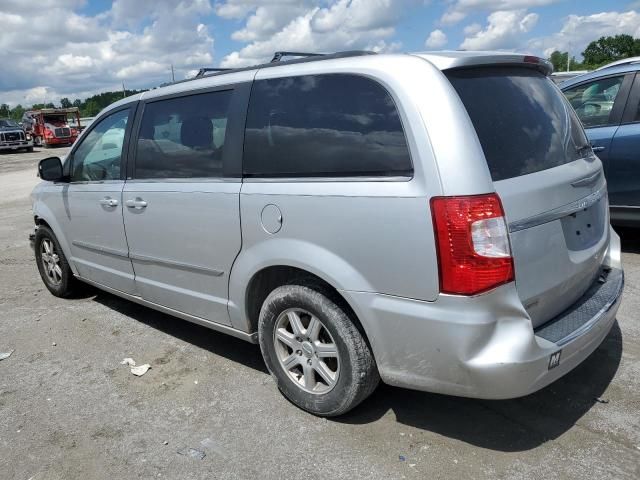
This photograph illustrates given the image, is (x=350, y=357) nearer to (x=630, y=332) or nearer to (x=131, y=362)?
(x=131, y=362)

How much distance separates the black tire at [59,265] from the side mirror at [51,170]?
0.67m

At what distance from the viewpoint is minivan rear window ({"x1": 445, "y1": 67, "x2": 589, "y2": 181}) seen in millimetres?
2572

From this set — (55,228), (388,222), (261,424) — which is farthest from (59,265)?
(388,222)

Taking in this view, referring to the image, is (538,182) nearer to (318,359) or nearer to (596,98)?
(318,359)

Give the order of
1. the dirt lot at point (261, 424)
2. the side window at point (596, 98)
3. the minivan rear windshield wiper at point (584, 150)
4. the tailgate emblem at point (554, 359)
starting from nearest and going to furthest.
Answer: the tailgate emblem at point (554, 359) < the dirt lot at point (261, 424) < the minivan rear windshield wiper at point (584, 150) < the side window at point (596, 98)

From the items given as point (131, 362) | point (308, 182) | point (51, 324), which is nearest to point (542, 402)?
point (308, 182)

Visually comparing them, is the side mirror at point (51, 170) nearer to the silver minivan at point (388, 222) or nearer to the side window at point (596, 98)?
the silver minivan at point (388, 222)

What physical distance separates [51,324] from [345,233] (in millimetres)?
3388

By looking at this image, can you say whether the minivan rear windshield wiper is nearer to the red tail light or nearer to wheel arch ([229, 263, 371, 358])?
the red tail light

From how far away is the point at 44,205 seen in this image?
517 cm

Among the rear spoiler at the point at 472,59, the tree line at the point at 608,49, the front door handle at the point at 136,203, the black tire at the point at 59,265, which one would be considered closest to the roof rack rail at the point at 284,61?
the rear spoiler at the point at 472,59

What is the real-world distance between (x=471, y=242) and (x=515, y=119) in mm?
765

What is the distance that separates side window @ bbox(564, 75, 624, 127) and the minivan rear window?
3010 millimetres

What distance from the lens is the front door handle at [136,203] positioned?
384 cm
